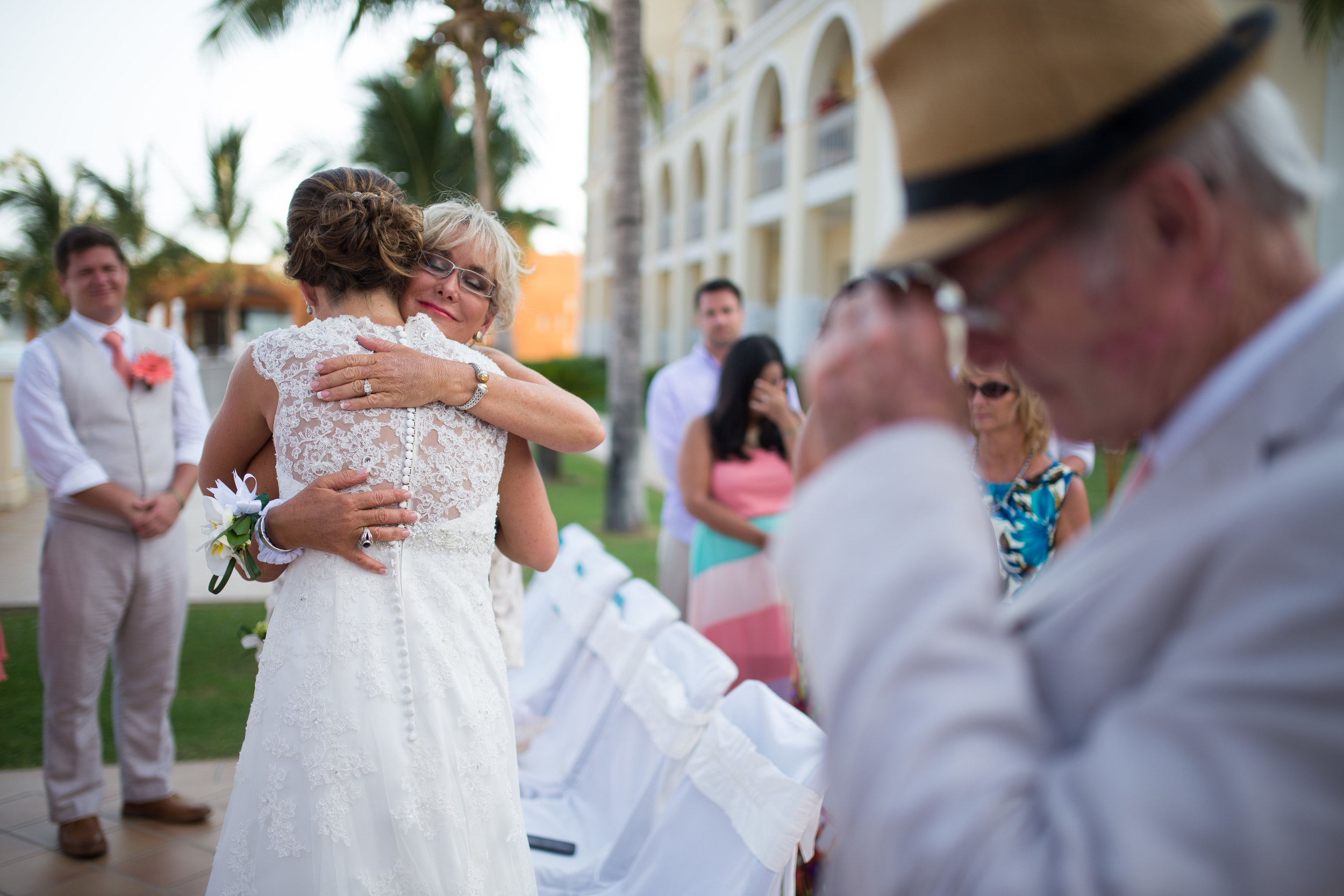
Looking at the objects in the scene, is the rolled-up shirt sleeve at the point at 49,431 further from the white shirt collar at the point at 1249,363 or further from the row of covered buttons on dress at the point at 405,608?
the white shirt collar at the point at 1249,363

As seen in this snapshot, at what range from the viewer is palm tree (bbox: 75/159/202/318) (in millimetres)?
25766

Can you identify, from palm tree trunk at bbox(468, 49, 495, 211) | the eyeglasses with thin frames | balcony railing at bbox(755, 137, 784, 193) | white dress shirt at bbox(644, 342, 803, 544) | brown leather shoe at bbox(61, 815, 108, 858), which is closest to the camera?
the eyeglasses with thin frames

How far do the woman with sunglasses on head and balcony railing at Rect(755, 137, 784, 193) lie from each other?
18.0 m

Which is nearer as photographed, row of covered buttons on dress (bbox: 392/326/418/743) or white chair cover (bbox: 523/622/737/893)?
row of covered buttons on dress (bbox: 392/326/418/743)

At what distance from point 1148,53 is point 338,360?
5.17 feet

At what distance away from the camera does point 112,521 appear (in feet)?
12.4

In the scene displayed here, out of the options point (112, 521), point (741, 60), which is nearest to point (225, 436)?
point (112, 521)

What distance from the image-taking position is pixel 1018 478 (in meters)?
3.04

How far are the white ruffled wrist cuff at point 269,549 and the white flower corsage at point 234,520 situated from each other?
2 centimetres

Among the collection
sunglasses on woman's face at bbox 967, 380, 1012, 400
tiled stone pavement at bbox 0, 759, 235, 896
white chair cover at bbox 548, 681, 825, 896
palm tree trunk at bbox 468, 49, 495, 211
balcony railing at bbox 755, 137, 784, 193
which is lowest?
tiled stone pavement at bbox 0, 759, 235, 896

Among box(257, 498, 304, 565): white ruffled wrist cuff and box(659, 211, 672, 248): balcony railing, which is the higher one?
box(659, 211, 672, 248): balcony railing

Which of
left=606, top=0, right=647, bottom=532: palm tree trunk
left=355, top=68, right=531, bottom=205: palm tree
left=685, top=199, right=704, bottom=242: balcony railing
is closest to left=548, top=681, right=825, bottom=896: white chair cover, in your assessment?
left=606, top=0, right=647, bottom=532: palm tree trunk

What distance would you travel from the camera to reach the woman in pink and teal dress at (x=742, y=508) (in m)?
4.00

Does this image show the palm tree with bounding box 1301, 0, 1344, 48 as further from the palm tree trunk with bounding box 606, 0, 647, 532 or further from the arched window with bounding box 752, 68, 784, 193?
the arched window with bounding box 752, 68, 784, 193
